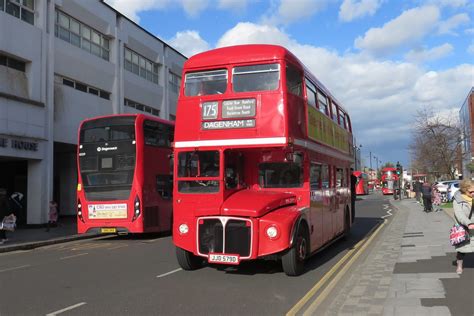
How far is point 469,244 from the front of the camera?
299 inches

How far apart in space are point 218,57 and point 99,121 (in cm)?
768

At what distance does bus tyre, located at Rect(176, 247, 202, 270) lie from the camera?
901 cm

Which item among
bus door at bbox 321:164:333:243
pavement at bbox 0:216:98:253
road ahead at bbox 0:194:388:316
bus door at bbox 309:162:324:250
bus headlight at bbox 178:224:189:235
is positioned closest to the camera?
road ahead at bbox 0:194:388:316

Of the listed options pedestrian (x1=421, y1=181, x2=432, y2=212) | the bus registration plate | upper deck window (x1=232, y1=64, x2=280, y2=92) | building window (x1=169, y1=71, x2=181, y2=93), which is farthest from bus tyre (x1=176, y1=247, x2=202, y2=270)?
building window (x1=169, y1=71, x2=181, y2=93)

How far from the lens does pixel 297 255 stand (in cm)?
847

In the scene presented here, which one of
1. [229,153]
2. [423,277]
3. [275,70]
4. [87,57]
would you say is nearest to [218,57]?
[275,70]

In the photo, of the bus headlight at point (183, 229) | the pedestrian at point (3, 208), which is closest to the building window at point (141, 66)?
the pedestrian at point (3, 208)

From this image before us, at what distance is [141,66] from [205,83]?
23.0 m

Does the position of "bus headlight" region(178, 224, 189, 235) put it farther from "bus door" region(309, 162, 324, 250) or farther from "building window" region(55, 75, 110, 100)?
"building window" region(55, 75, 110, 100)

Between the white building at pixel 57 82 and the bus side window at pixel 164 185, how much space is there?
681 centimetres

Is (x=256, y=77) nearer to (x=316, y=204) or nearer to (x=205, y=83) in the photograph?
(x=205, y=83)

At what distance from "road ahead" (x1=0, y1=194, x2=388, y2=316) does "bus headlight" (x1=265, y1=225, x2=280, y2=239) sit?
0.77 meters

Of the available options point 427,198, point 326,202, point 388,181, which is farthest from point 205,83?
point 388,181

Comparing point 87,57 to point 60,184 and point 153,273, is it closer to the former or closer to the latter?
point 60,184
